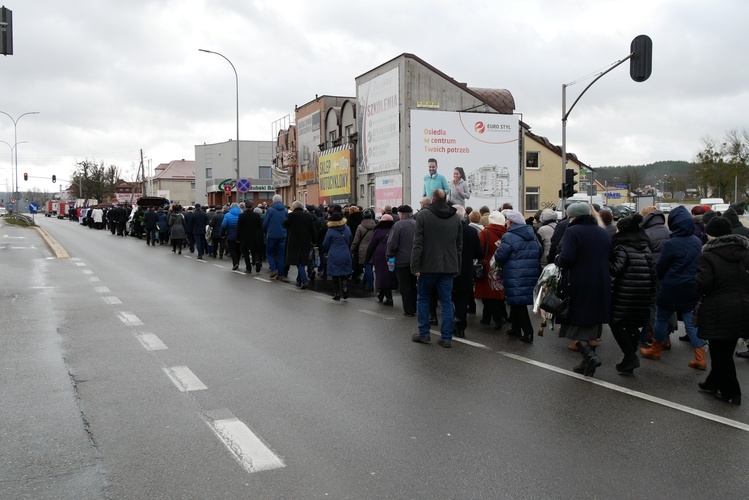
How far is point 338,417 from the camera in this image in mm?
5324

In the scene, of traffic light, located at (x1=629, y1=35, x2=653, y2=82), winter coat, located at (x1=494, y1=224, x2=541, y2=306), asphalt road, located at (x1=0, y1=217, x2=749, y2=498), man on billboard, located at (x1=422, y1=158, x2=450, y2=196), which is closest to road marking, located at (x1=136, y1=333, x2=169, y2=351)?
asphalt road, located at (x1=0, y1=217, x2=749, y2=498)

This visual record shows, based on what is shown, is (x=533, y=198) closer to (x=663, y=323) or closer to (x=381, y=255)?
(x=381, y=255)

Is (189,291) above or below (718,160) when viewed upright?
below

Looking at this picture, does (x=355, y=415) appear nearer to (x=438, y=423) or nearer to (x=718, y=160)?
(x=438, y=423)

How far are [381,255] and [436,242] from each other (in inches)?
151

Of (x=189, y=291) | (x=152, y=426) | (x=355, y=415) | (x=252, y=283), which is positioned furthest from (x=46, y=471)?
(x=252, y=283)

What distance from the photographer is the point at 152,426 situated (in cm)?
505

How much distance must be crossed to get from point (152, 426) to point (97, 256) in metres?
18.3

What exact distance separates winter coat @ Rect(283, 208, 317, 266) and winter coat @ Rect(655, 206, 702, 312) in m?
8.01

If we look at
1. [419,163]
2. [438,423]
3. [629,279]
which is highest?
[419,163]

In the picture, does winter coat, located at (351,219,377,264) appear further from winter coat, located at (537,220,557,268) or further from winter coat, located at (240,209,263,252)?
winter coat, located at (240,209,263,252)

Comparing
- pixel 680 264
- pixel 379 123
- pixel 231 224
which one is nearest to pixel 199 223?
pixel 231 224

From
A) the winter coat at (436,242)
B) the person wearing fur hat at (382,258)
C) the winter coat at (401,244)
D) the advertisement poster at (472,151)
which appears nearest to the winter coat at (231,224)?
the person wearing fur hat at (382,258)

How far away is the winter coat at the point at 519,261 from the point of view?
8.60 meters
